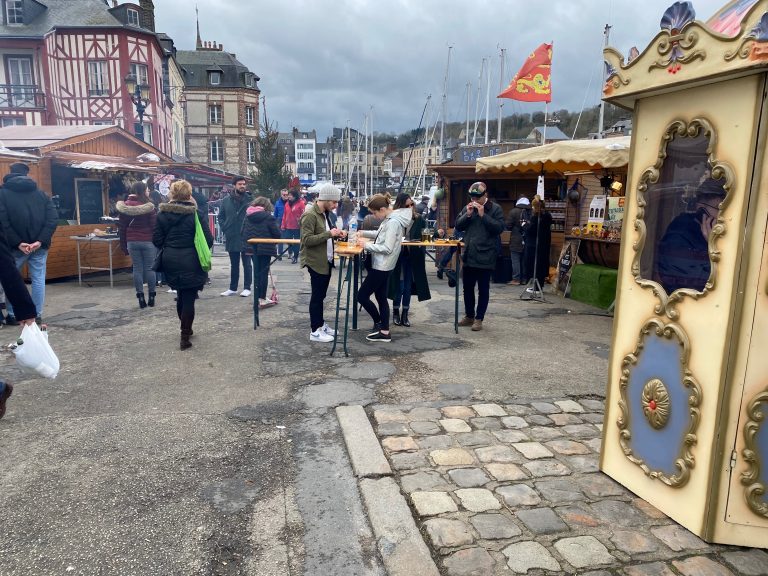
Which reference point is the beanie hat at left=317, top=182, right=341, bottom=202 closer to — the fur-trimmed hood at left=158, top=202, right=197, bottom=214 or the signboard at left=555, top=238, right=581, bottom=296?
the fur-trimmed hood at left=158, top=202, right=197, bottom=214

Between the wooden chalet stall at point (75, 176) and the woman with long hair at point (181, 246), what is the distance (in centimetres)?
561

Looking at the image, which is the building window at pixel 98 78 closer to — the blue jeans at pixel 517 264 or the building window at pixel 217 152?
the building window at pixel 217 152

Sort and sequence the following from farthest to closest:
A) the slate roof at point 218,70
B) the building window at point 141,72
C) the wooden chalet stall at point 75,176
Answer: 1. the slate roof at point 218,70
2. the building window at point 141,72
3. the wooden chalet stall at point 75,176

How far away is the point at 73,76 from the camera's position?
98.1 ft

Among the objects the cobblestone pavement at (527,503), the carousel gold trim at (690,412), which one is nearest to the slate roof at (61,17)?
the cobblestone pavement at (527,503)

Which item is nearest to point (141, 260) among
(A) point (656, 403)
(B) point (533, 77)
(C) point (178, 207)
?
(C) point (178, 207)

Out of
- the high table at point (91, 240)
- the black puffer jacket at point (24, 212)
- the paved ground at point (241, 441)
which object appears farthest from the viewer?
the high table at point (91, 240)

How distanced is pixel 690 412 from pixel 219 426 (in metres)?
3.18

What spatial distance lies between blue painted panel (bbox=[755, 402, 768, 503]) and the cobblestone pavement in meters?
0.40

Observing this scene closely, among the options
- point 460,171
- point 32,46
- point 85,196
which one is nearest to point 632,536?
point 460,171

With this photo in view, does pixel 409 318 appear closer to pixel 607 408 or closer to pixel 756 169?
pixel 607 408

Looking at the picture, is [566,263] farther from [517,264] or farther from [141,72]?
[141,72]

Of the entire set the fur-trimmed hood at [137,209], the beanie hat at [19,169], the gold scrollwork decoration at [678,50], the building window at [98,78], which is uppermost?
the building window at [98,78]

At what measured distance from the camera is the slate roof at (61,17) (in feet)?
97.0
